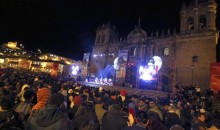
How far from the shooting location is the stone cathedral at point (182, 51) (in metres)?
26.9

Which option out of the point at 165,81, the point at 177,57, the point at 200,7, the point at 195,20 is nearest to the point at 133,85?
the point at 165,81

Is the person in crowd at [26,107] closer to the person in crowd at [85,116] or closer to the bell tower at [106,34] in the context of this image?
the person in crowd at [85,116]

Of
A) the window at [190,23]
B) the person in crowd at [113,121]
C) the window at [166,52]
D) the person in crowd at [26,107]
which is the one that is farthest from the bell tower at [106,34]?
the person in crowd at [113,121]

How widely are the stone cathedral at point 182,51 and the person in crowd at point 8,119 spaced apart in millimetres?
28295

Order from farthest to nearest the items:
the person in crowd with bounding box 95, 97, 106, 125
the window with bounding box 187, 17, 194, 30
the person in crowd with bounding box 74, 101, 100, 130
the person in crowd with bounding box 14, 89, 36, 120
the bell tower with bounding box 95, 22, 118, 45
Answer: the bell tower with bounding box 95, 22, 118, 45 → the window with bounding box 187, 17, 194, 30 → the person in crowd with bounding box 95, 97, 106, 125 → the person in crowd with bounding box 14, 89, 36, 120 → the person in crowd with bounding box 74, 101, 100, 130

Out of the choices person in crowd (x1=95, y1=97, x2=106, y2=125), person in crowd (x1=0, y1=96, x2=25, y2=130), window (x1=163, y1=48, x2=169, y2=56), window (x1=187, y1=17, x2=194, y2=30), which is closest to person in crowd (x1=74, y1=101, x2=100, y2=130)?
person in crowd (x1=95, y1=97, x2=106, y2=125)

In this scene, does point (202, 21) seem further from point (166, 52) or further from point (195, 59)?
point (166, 52)

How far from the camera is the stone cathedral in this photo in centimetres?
2692

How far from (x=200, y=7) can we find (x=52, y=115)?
109 feet

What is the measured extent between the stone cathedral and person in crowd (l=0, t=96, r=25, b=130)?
1114 inches

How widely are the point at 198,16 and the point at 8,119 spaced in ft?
108

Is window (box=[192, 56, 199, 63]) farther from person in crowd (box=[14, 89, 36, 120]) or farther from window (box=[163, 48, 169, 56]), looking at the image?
person in crowd (box=[14, 89, 36, 120])

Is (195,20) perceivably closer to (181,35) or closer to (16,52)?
(181,35)

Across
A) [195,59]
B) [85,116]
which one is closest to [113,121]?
[85,116]
